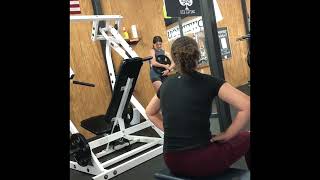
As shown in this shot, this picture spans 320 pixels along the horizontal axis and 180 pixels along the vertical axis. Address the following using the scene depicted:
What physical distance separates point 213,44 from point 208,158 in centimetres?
186

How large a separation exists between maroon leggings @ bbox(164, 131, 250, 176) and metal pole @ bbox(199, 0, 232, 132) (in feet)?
5.45

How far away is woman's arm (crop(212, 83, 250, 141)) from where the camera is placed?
1599 millimetres

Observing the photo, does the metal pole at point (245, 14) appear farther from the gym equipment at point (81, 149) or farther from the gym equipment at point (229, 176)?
the gym equipment at point (229, 176)

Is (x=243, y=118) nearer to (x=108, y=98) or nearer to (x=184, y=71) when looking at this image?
(x=184, y=71)

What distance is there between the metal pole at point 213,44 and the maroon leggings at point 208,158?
1660 millimetres

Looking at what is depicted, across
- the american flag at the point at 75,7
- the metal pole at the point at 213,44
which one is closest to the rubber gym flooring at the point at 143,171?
the metal pole at the point at 213,44


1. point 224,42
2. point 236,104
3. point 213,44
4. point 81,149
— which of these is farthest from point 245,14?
point 236,104

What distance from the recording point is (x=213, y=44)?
329 cm

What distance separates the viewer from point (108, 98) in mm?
4910
